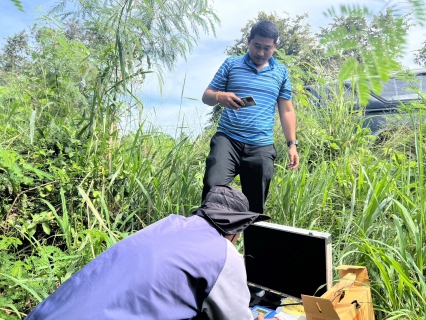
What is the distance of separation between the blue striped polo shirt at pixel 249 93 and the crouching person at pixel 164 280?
950mm

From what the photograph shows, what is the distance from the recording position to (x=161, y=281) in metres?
1.16

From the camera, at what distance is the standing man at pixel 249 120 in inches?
86.7

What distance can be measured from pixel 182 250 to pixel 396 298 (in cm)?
115

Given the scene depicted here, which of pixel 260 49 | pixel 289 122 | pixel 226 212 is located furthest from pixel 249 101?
pixel 226 212

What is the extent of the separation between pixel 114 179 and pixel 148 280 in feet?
4.97

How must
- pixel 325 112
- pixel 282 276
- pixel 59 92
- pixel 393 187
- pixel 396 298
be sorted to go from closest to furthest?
pixel 396 298, pixel 282 276, pixel 393 187, pixel 59 92, pixel 325 112

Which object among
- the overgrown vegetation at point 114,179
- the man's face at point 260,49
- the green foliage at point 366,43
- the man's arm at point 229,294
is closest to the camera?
the green foliage at point 366,43

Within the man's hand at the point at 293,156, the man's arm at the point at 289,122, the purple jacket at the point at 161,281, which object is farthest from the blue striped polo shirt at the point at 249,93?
the purple jacket at the point at 161,281

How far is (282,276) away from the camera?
1.91 meters

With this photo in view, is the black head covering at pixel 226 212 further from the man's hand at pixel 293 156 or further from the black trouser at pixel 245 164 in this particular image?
the man's hand at pixel 293 156

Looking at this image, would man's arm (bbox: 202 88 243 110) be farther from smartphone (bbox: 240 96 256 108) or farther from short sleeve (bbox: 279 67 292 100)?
short sleeve (bbox: 279 67 292 100)

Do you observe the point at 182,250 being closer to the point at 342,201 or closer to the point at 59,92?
the point at 342,201

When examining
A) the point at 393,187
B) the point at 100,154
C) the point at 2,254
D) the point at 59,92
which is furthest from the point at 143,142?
the point at 393,187

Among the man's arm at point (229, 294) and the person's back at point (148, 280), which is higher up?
the person's back at point (148, 280)
